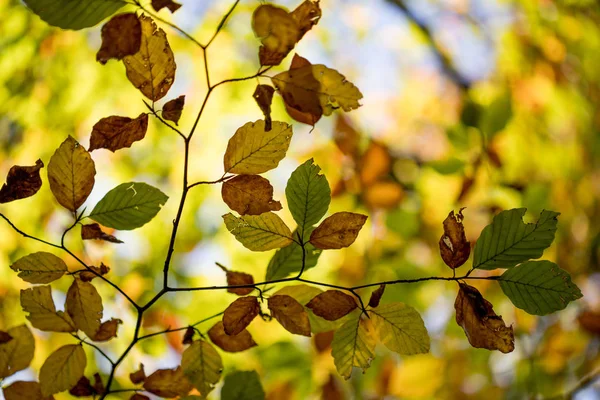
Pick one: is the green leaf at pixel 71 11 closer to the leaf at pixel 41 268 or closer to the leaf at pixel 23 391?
the leaf at pixel 41 268

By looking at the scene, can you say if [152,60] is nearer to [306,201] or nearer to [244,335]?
[306,201]

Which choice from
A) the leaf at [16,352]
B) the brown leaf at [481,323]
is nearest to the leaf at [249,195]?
the brown leaf at [481,323]

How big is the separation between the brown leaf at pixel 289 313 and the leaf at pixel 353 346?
4 cm

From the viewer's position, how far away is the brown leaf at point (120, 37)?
1.44 ft

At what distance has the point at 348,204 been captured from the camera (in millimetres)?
1688

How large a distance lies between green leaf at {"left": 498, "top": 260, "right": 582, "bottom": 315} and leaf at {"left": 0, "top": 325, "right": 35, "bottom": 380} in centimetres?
54

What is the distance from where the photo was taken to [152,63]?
0.50 m

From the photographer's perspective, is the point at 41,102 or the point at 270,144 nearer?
the point at 270,144

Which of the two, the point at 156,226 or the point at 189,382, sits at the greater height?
the point at 189,382

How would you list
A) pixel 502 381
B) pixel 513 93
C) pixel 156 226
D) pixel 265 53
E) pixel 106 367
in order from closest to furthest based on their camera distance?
pixel 265 53 < pixel 106 367 < pixel 156 226 < pixel 502 381 < pixel 513 93

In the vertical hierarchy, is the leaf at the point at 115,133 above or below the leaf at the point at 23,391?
above

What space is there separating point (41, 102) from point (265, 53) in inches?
55.0

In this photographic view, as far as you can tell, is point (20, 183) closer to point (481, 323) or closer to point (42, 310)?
point (42, 310)

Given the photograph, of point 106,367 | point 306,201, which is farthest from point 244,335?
point 106,367
